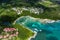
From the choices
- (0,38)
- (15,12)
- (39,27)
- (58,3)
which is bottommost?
(0,38)

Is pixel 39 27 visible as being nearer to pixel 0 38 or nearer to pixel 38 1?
pixel 0 38

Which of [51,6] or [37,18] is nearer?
[37,18]

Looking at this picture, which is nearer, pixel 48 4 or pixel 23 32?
pixel 23 32

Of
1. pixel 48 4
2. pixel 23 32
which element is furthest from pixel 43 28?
pixel 48 4

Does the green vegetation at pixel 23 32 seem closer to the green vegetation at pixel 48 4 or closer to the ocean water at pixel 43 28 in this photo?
the ocean water at pixel 43 28

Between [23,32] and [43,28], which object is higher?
[43,28]

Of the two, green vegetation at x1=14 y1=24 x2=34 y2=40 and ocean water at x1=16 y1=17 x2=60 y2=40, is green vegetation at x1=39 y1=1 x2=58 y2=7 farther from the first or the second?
green vegetation at x1=14 y1=24 x2=34 y2=40

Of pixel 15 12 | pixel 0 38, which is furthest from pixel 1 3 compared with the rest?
pixel 0 38

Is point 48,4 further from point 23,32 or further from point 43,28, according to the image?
point 23,32
